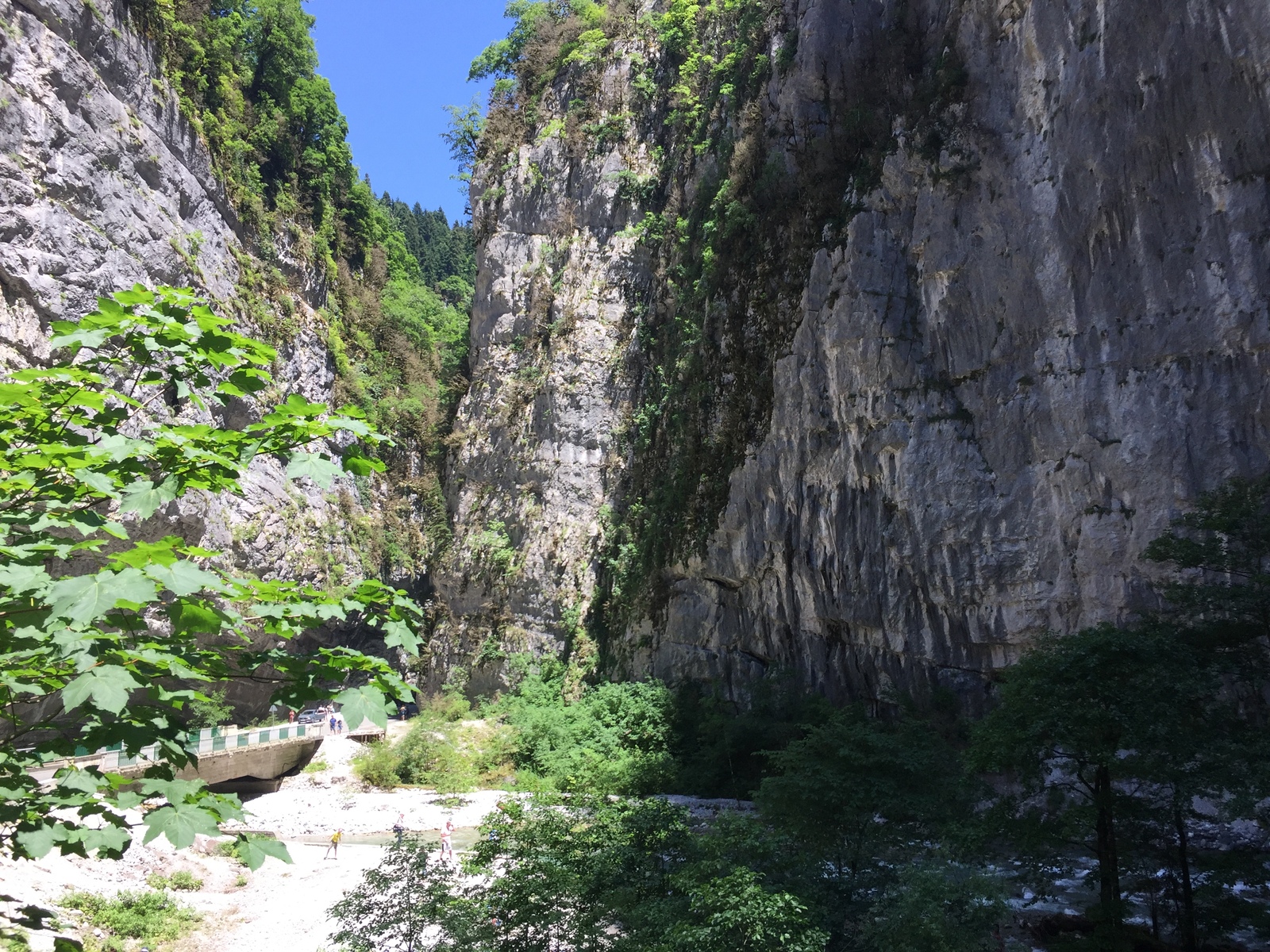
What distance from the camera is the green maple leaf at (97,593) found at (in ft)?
7.72

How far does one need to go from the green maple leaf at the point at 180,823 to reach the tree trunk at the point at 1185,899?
11.8 meters

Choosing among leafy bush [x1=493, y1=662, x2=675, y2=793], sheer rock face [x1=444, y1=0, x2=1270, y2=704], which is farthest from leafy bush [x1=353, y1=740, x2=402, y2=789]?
sheer rock face [x1=444, y1=0, x2=1270, y2=704]

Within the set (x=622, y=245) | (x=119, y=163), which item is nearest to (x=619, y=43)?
(x=622, y=245)

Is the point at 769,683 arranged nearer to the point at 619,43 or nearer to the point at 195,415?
the point at 195,415

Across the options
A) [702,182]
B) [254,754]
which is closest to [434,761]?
[254,754]

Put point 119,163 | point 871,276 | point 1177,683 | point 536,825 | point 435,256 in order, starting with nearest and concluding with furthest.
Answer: point 1177,683
point 536,825
point 871,276
point 119,163
point 435,256

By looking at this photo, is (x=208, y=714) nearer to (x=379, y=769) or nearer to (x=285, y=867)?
(x=379, y=769)

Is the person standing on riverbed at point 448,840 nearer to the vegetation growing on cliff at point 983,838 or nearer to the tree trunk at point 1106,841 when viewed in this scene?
the vegetation growing on cliff at point 983,838

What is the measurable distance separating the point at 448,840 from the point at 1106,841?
46.2 ft

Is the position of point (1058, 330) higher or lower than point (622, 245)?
lower

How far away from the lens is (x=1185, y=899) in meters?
10.8

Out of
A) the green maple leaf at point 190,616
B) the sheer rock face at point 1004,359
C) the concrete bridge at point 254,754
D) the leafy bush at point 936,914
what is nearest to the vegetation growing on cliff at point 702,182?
the sheer rock face at point 1004,359

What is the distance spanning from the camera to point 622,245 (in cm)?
3675

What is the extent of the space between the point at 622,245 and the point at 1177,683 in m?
29.9
